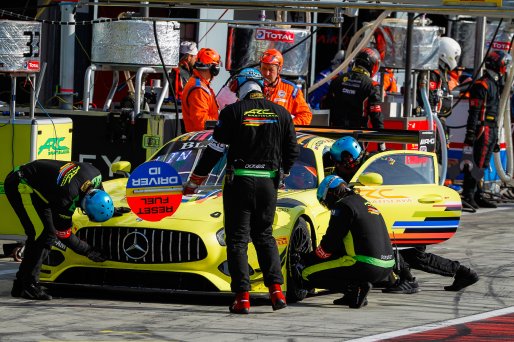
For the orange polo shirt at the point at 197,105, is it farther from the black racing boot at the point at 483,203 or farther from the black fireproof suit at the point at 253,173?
the black racing boot at the point at 483,203

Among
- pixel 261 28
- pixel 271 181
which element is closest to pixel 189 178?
pixel 271 181

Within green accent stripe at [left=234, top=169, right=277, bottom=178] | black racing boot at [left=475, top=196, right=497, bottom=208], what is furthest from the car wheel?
black racing boot at [left=475, top=196, right=497, bottom=208]

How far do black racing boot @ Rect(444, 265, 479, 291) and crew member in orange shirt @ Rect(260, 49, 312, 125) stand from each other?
3477 mm

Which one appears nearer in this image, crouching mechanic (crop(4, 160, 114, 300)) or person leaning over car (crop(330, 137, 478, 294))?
crouching mechanic (crop(4, 160, 114, 300))

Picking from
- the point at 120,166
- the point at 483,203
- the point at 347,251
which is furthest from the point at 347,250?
the point at 483,203

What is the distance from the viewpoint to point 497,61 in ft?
61.2

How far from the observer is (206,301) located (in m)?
10.8

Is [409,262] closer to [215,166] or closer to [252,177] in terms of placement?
[215,166]

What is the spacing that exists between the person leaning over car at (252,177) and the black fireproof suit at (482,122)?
27.1 ft

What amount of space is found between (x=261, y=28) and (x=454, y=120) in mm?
4496

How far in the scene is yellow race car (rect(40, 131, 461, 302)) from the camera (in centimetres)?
1035

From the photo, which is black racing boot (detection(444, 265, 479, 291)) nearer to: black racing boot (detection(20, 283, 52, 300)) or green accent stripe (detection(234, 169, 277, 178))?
green accent stripe (detection(234, 169, 277, 178))

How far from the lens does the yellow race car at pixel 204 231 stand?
10352 mm

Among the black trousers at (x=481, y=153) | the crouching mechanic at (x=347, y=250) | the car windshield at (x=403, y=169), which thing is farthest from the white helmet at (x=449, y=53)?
the crouching mechanic at (x=347, y=250)
